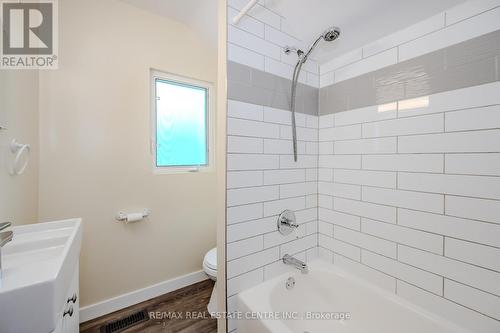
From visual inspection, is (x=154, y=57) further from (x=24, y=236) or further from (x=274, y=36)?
(x=24, y=236)

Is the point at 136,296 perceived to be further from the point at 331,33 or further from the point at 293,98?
the point at 331,33

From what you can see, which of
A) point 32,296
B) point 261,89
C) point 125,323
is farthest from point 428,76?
point 125,323

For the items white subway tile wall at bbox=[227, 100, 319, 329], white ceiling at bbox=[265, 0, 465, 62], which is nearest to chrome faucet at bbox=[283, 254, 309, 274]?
white subway tile wall at bbox=[227, 100, 319, 329]

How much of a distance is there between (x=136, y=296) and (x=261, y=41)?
2215 millimetres

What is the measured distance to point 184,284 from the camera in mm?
1980

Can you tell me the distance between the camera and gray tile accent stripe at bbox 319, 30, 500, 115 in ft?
2.70

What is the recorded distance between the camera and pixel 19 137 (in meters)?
1.13

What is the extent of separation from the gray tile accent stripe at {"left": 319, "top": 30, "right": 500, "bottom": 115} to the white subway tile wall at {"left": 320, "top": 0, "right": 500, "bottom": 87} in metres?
0.03

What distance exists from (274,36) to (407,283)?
1556mm

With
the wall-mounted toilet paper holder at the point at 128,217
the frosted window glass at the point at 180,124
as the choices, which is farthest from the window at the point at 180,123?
the wall-mounted toilet paper holder at the point at 128,217

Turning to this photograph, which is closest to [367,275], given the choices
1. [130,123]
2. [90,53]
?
[130,123]

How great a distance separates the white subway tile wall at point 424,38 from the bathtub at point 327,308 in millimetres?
1284

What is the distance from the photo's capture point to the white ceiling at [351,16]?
3.16ft

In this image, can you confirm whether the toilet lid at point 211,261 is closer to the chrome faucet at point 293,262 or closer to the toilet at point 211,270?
the toilet at point 211,270
